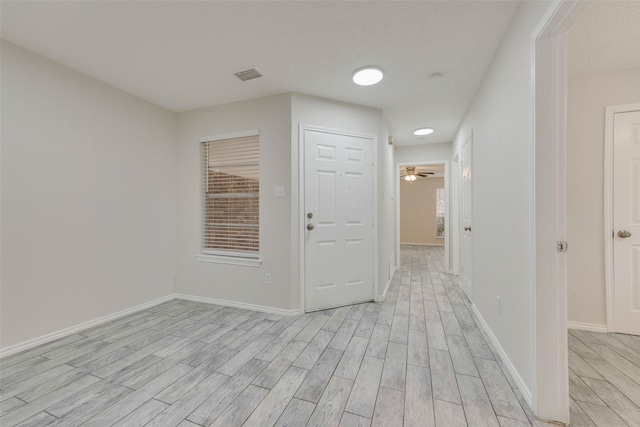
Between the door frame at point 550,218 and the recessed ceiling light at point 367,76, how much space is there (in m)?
1.25

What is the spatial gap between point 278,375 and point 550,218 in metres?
1.86

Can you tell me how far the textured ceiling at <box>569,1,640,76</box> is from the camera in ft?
5.32

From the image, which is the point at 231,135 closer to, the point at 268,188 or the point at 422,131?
the point at 268,188

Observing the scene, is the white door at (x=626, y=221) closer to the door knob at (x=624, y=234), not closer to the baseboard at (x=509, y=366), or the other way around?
the door knob at (x=624, y=234)

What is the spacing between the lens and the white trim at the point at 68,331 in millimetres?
2014

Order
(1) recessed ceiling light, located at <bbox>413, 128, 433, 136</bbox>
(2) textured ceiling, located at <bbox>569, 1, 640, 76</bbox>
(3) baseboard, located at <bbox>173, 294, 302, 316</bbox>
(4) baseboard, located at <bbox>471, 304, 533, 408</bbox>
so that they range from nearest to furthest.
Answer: (4) baseboard, located at <bbox>471, 304, 533, 408</bbox>
(2) textured ceiling, located at <bbox>569, 1, 640, 76</bbox>
(3) baseboard, located at <bbox>173, 294, 302, 316</bbox>
(1) recessed ceiling light, located at <bbox>413, 128, 433, 136</bbox>

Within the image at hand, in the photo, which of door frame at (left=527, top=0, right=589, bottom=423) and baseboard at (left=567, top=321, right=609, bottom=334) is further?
baseboard at (left=567, top=321, right=609, bottom=334)

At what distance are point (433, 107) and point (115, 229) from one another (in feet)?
12.8

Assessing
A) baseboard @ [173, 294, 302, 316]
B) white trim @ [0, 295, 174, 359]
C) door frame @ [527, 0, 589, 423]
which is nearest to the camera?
door frame @ [527, 0, 589, 423]

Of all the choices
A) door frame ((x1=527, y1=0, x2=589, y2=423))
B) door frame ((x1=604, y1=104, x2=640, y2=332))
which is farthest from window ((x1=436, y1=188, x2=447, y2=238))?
door frame ((x1=527, y1=0, x2=589, y2=423))

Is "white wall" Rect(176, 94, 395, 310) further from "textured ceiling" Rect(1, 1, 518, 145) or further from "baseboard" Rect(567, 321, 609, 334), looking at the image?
"baseboard" Rect(567, 321, 609, 334)

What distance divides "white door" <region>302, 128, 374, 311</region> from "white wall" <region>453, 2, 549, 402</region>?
46.7 inches

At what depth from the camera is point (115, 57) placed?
2.21m

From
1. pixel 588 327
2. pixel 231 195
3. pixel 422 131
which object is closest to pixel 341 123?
pixel 231 195
